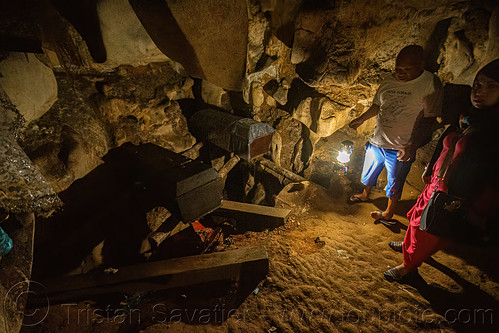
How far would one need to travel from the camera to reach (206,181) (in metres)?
3.66

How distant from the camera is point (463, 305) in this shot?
8.01 feet

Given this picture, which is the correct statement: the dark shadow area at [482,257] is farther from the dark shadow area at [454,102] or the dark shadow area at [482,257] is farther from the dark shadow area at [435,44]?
the dark shadow area at [435,44]

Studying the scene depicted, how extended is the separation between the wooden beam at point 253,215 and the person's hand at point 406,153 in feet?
7.18

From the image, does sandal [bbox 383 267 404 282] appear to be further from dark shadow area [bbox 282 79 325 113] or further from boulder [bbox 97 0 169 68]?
boulder [bbox 97 0 169 68]

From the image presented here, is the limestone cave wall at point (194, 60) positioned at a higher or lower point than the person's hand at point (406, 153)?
higher

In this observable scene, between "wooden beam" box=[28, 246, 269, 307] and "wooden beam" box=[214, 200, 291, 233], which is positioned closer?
"wooden beam" box=[28, 246, 269, 307]

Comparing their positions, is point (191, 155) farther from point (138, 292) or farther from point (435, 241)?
point (435, 241)

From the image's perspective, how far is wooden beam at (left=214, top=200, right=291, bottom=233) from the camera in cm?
422

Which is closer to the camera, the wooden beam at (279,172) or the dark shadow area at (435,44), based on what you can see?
the dark shadow area at (435,44)

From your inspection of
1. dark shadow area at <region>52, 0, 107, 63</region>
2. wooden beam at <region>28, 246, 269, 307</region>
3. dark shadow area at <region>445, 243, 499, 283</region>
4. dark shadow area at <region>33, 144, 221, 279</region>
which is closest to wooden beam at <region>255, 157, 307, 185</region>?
dark shadow area at <region>33, 144, 221, 279</region>

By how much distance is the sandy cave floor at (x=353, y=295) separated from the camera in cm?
236

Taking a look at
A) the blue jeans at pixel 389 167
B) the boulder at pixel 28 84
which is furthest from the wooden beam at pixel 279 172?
the boulder at pixel 28 84
